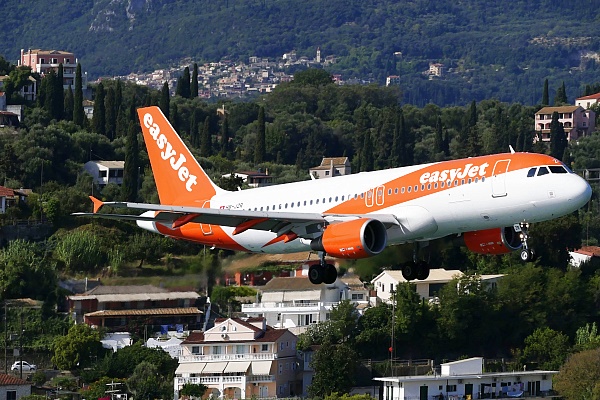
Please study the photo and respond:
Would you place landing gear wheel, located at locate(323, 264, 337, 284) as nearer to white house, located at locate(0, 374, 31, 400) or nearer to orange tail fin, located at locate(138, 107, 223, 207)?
orange tail fin, located at locate(138, 107, 223, 207)

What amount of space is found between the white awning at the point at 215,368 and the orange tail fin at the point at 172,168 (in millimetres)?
40600

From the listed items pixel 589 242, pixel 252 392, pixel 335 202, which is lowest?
pixel 252 392

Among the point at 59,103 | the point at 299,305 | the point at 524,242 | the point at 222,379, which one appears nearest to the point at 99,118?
the point at 59,103

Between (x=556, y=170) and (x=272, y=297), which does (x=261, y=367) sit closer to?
(x=272, y=297)

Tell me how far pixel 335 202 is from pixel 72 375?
177ft

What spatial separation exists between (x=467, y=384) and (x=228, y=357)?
1623 cm

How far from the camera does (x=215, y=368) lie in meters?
104

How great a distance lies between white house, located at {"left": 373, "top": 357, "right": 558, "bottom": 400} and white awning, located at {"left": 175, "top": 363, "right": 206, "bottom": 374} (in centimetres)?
1219

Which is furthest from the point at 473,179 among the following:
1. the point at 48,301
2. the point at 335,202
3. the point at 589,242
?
the point at 589,242

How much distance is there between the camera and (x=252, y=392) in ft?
337

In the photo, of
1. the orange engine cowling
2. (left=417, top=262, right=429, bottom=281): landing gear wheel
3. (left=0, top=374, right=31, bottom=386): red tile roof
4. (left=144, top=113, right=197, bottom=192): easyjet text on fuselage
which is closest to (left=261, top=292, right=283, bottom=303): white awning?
(left=0, top=374, right=31, bottom=386): red tile roof

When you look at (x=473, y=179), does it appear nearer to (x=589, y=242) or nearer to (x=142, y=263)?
(x=142, y=263)

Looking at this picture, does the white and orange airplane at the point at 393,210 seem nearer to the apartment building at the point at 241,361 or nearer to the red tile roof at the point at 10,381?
the red tile roof at the point at 10,381

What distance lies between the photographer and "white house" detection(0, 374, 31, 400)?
9544cm
